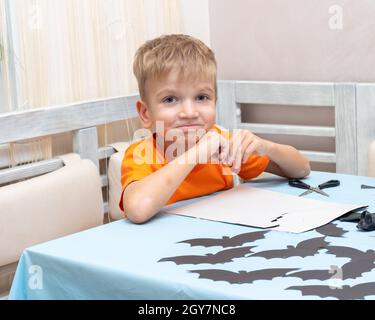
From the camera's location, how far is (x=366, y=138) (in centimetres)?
180

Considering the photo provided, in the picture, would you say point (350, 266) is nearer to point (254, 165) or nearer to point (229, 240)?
point (229, 240)

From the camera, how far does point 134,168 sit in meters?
1.31

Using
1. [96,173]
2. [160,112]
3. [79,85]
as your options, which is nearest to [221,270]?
[160,112]

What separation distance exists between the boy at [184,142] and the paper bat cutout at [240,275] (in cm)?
32

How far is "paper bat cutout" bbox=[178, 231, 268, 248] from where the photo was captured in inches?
39.2

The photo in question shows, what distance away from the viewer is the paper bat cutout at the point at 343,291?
0.77 m

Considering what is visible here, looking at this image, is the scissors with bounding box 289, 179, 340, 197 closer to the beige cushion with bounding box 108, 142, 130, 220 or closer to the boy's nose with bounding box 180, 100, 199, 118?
the boy's nose with bounding box 180, 100, 199, 118

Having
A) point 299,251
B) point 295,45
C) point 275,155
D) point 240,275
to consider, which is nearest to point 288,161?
point 275,155

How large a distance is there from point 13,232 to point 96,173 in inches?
10.6

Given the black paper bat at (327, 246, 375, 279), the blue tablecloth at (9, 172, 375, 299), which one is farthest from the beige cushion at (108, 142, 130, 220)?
the black paper bat at (327, 246, 375, 279)

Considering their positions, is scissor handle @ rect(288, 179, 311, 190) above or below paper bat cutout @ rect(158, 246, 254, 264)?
above

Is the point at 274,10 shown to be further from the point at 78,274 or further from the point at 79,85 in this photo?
the point at 78,274

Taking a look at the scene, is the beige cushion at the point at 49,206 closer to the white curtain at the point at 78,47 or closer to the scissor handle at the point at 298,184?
the white curtain at the point at 78,47

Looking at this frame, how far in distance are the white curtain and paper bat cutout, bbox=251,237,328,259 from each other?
33.5 inches
